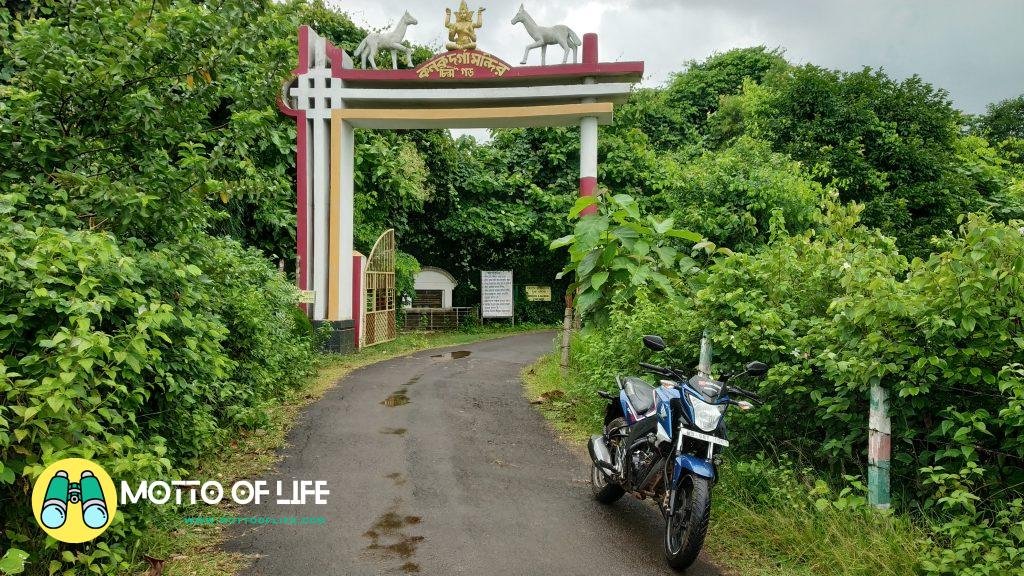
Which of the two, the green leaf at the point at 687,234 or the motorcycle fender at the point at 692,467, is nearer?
the motorcycle fender at the point at 692,467

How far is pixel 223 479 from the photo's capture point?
5582mm

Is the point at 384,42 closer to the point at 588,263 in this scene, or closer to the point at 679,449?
the point at 588,263

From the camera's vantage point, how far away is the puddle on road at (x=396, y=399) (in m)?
8.80

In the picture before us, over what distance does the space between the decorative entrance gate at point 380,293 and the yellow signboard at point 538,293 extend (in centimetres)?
714

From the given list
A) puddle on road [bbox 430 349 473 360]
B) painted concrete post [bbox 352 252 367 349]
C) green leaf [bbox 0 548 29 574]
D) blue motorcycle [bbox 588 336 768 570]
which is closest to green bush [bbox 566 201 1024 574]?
blue motorcycle [bbox 588 336 768 570]

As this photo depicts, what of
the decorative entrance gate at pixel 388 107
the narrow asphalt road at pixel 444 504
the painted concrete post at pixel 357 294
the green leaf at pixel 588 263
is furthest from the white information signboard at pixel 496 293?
the green leaf at pixel 588 263

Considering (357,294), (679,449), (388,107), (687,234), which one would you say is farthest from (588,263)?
(357,294)

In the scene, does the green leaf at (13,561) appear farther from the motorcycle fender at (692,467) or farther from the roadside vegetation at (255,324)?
the motorcycle fender at (692,467)

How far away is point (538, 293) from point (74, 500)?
778 inches

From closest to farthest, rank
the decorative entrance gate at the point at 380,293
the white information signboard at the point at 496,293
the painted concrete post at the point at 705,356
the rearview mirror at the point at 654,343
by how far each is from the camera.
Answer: the rearview mirror at the point at 654,343, the painted concrete post at the point at 705,356, the decorative entrance gate at the point at 380,293, the white information signboard at the point at 496,293

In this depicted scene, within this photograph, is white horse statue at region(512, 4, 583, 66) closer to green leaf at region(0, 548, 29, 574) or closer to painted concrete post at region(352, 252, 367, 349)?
painted concrete post at region(352, 252, 367, 349)

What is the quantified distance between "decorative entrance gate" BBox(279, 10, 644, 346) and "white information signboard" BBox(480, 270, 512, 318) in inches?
335

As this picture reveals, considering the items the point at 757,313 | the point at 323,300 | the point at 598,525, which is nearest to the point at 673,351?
the point at 757,313

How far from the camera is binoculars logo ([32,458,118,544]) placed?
331 centimetres
